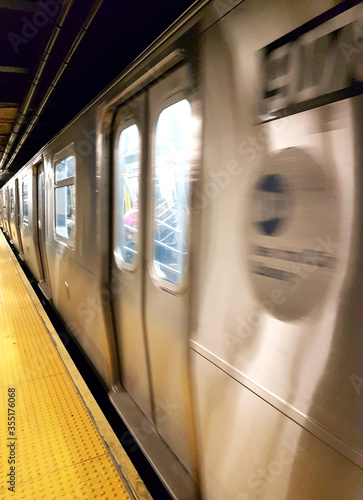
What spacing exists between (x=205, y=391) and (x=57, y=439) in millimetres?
1007

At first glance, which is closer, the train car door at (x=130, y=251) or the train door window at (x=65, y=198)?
the train car door at (x=130, y=251)

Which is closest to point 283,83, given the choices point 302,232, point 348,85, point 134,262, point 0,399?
point 348,85

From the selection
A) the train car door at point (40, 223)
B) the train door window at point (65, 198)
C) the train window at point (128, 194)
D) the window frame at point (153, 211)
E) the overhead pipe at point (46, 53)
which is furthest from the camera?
the train car door at point (40, 223)

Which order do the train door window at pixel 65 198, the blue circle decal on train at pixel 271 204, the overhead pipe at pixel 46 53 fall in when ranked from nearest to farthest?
the blue circle decal on train at pixel 271 204 < the overhead pipe at pixel 46 53 < the train door window at pixel 65 198

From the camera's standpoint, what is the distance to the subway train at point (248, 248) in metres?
0.98

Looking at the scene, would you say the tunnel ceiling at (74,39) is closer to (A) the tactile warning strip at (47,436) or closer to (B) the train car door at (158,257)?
(B) the train car door at (158,257)

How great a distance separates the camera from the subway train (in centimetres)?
98

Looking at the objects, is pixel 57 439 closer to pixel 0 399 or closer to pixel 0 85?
pixel 0 399

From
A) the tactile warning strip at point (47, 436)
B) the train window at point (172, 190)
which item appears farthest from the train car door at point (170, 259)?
the tactile warning strip at point (47, 436)

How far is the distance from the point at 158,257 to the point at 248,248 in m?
0.89

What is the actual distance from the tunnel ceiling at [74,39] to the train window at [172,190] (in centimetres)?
93

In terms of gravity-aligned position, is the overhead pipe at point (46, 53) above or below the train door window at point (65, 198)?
above

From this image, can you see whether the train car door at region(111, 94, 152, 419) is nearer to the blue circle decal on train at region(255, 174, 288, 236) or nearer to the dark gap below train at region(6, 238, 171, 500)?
the dark gap below train at region(6, 238, 171, 500)

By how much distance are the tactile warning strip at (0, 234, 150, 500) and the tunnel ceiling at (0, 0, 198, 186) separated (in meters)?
2.46
